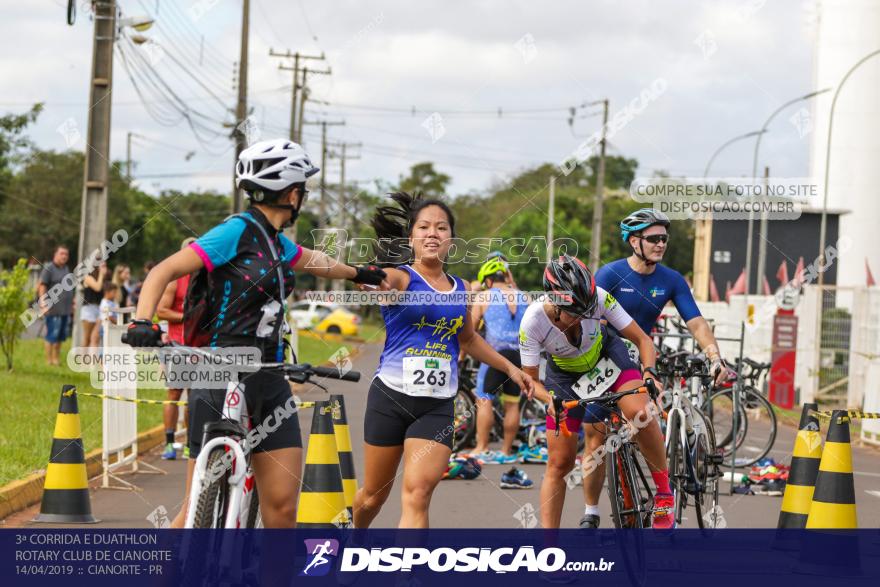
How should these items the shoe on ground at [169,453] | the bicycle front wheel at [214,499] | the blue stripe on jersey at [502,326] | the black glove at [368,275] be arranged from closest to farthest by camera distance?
the bicycle front wheel at [214,499] → the black glove at [368,275] → the shoe on ground at [169,453] → the blue stripe on jersey at [502,326]

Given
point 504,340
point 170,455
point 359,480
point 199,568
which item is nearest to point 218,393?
point 199,568

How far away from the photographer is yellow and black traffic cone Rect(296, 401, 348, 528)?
7.30 m

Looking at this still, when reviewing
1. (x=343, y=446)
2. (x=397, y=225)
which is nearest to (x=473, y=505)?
(x=343, y=446)

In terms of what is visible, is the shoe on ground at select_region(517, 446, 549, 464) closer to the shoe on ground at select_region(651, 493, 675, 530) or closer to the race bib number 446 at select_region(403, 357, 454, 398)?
the shoe on ground at select_region(651, 493, 675, 530)

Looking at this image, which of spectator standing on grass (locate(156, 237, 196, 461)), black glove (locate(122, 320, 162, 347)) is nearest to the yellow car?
spectator standing on grass (locate(156, 237, 196, 461))

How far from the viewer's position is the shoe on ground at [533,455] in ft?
42.4

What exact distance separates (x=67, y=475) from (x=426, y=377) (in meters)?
3.05

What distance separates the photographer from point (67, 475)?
8.25 meters

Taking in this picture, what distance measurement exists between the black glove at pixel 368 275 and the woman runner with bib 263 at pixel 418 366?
486 millimetres

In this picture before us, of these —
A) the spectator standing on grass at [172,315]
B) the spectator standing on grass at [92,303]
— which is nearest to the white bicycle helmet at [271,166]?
the spectator standing on grass at [172,315]

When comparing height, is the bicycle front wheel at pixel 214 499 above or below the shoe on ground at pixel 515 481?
above

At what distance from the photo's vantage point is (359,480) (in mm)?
11117

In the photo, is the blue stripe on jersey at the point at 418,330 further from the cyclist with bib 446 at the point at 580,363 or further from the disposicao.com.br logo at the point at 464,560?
the disposicao.com.br logo at the point at 464,560

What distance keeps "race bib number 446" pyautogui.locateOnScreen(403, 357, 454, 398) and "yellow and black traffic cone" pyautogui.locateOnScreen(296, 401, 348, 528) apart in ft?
3.38
